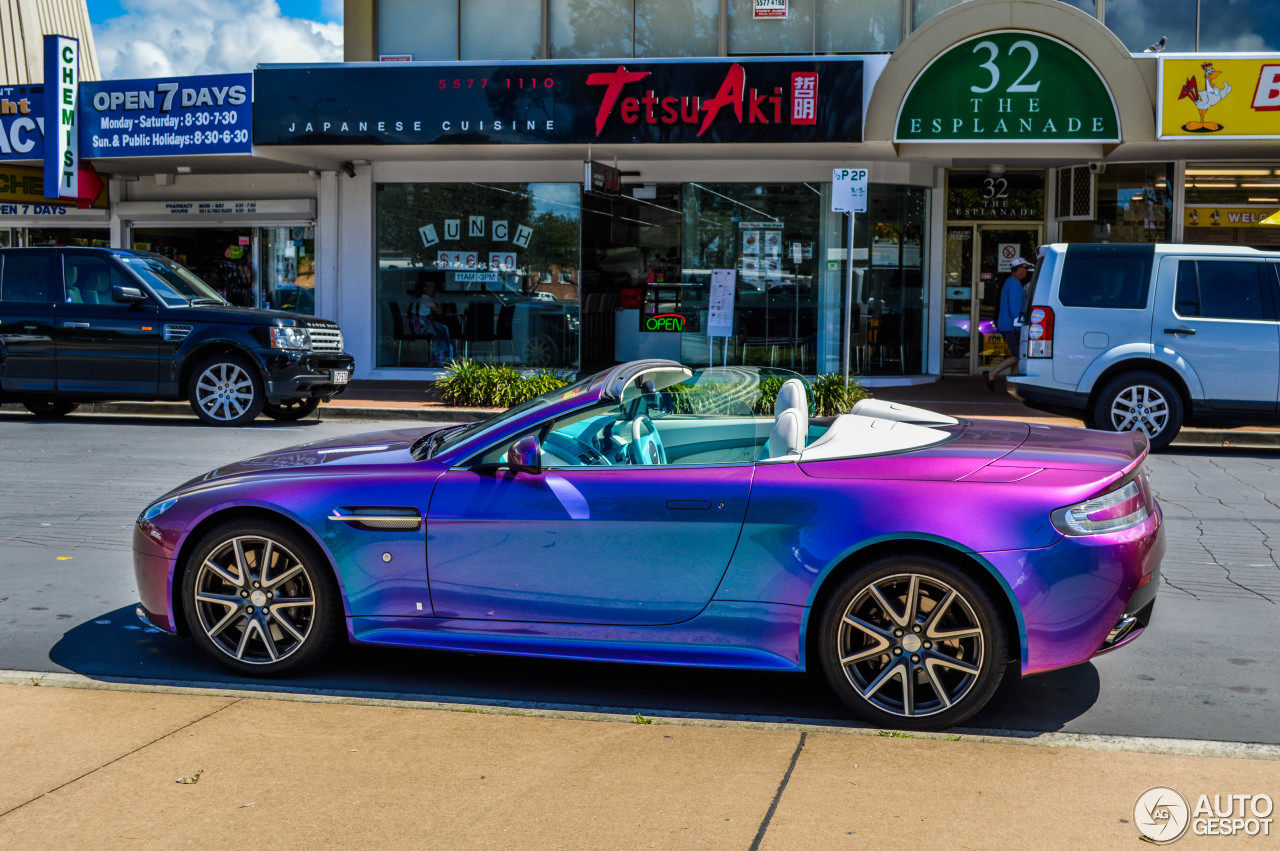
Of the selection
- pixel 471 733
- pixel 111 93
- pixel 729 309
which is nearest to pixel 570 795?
pixel 471 733

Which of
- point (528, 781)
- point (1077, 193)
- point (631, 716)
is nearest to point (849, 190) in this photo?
point (1077, 193)

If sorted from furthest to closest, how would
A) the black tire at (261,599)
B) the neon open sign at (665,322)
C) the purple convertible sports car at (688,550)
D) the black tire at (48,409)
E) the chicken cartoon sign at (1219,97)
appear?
1. the neon open sign at (665,322)
2. the chicken cartoon sign at (1219,97)
3. the black tire at (48,409)
4. the black tire at (261,599)
5. the purple convertible sports car at (688,550)

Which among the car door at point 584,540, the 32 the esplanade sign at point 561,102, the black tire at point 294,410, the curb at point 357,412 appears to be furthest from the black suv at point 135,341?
the car door at point 584,540

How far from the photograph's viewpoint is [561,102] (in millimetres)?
16469

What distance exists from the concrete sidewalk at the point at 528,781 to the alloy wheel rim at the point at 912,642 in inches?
7.4

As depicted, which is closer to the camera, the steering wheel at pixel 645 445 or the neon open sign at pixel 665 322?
the steering wheel at pixel 645 445

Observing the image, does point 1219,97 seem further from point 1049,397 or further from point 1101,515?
point 1101,515

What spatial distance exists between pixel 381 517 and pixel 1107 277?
9.39m

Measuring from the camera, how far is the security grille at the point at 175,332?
1340cm

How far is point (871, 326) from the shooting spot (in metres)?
18.4

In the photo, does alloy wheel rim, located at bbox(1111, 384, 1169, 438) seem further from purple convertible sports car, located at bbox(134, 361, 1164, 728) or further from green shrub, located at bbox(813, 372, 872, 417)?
purple convertible sports car, located at bbox(134, 361, 1164, 728)

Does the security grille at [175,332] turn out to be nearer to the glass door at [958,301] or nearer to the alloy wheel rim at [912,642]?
the alloy wheel rim at [912,642]

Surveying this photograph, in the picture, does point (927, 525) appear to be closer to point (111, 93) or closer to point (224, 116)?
point (224, 116)

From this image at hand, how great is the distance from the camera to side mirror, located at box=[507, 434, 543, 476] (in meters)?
4.58
